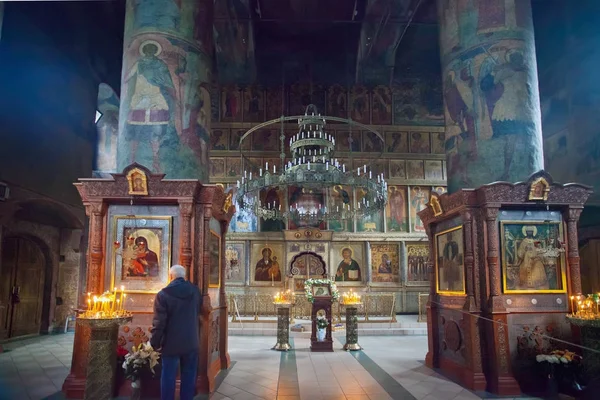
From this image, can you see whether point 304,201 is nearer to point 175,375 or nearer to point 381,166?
point 381,166

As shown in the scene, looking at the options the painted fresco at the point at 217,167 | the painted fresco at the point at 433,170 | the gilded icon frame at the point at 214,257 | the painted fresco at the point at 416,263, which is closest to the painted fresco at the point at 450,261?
the gilded icon frame at the point at 214,257

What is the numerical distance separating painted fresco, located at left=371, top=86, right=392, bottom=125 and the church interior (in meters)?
0.06

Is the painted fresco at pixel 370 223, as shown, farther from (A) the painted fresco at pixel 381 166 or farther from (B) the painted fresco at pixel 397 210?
(A) the painted fresco at pixel 381 166

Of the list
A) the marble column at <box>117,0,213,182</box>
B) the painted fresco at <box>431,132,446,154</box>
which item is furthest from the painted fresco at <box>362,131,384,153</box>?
the marble column at <box>117,0,213,182</box>

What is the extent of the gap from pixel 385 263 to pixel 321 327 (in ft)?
26.6

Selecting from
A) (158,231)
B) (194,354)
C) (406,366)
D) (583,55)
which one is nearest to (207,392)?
(194,354)

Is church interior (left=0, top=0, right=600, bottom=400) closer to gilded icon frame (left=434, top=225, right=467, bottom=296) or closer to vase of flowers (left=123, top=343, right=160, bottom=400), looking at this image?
gilded icon frame (left=434, top=225, right=467, bottom=296)

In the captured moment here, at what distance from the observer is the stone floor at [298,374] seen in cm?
668

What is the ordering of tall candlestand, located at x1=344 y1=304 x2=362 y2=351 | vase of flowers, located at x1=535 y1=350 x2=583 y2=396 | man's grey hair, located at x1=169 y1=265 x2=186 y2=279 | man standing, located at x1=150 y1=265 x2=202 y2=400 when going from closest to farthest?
1. man standing, located at x1=150 y1=265 x2=202 y2=400
2. man's grey hair, located at x1=169 y1=265 x2=186 y2=279
3. vase of flowers, located at x1=535 y1=350 x2=583 y2=396
4. tall candlestand, located at x1=344 y1=304 x2=362 y2=351

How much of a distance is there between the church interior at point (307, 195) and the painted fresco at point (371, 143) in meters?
0.08

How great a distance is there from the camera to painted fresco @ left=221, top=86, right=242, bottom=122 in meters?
18.7

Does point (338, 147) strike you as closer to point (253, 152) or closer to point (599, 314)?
point (253, 152)

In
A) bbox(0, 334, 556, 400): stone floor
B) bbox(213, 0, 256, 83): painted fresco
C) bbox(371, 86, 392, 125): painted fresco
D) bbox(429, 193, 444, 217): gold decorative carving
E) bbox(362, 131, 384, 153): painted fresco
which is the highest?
bbox(213, 0, 256, 83): painted fresco

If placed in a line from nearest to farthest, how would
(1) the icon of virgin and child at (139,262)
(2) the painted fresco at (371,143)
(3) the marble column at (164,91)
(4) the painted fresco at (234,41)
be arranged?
(1) the icon of virgin and child at (139,262), (3) the marble column at (164,91), (4) the painted fresco at (234,41), (2) the painted fresco at (371,143)
